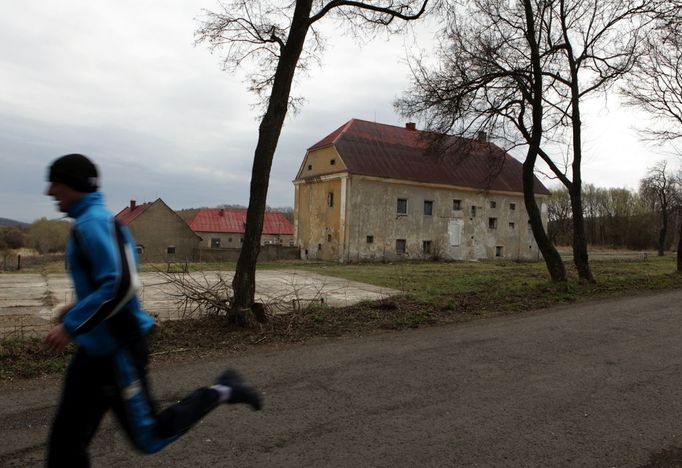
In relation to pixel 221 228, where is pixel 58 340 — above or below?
below

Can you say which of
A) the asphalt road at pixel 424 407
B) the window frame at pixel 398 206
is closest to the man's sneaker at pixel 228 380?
the asphalt road at pixel 424 407

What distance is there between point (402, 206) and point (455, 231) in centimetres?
521

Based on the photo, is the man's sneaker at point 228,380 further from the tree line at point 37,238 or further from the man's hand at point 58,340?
the tree line at point 37,238

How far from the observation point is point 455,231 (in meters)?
38.2

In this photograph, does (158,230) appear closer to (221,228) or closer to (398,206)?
(221,228)

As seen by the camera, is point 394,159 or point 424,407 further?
point 394,159

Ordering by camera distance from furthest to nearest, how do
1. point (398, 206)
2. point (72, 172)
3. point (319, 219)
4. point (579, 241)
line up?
point (319, 219), point (398, 206), point (579, 241), point (72, 172)

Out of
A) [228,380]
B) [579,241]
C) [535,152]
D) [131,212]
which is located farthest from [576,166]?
[131,212]

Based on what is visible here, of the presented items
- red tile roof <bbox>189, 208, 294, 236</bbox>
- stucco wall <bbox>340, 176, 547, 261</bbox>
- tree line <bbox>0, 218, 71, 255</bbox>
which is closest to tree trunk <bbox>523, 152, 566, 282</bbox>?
stucco wall <bbox>340, 176, 547, 261</bbox>

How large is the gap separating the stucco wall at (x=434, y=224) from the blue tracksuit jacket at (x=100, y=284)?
3050 centimetres

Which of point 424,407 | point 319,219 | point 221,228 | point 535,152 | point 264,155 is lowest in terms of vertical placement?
point 424,407

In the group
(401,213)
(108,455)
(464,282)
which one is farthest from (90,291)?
(401,213)

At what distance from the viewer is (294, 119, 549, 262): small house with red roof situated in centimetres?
3375

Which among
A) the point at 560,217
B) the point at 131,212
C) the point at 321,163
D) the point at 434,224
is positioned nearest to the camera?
the point at 321,163
